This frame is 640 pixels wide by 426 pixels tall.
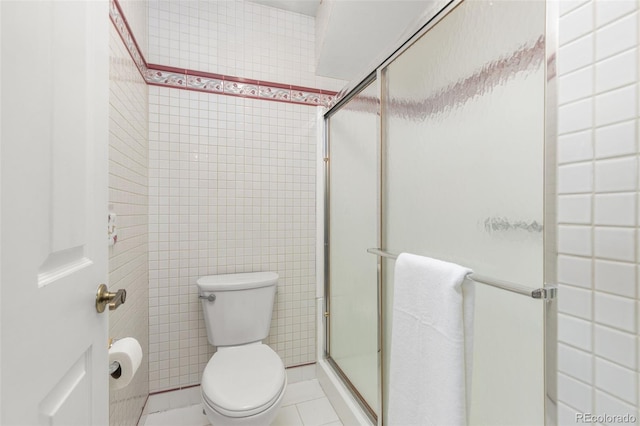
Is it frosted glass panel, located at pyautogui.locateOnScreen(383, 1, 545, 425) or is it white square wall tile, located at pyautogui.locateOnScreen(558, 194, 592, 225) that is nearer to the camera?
white square wall tile, located at pyautogui.locateOnScreen(558, 194, 592, 225)

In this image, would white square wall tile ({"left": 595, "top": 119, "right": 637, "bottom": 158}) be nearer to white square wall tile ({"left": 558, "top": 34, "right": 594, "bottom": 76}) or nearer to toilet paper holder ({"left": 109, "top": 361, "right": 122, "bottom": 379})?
white square wall tile ({"left": 558, "top": 34, "right": 594, "bottom": 76})

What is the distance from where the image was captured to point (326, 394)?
1.72 m

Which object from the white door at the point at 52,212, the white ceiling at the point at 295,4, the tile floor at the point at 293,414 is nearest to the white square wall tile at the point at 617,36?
the white door at the point at 52,212

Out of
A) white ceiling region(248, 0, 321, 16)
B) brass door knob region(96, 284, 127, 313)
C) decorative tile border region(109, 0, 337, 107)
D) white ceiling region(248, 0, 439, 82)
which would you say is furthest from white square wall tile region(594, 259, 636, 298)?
white ceiling region(248, 0, 321, 16)

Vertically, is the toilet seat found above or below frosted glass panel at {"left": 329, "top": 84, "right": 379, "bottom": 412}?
below

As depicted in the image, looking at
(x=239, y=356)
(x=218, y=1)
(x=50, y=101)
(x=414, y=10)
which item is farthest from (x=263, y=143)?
(x=50, y=101)

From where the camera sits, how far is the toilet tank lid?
5.03 feet

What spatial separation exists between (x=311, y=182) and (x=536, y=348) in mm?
1408

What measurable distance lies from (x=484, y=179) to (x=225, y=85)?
1.51m

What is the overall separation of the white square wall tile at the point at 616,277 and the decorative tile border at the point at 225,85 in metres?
1.67

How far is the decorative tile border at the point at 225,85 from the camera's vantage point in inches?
61.4

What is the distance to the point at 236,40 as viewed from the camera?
68.2 inches

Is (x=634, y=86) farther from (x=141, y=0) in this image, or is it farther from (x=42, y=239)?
(x=141, y=0)

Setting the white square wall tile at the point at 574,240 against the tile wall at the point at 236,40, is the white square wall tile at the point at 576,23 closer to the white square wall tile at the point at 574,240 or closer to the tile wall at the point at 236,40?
the white square wall tile at the point at 574,240
